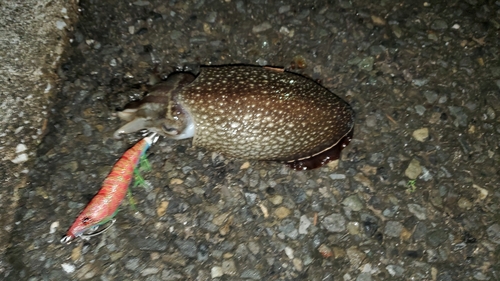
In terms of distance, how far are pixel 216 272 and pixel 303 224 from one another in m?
0.70

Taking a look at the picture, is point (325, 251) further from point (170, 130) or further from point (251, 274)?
point (170, 130)

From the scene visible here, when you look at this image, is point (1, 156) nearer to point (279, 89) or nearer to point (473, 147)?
point (279, 89)

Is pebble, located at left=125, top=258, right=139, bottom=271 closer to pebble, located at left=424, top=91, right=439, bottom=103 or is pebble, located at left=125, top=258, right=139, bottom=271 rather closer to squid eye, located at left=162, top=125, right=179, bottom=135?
squid eye, located at left=162, top=125, right=179, bottom=135

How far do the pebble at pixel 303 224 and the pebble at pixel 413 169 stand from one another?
88 centimetres

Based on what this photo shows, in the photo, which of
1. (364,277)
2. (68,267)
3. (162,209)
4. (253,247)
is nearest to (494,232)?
(364,277)

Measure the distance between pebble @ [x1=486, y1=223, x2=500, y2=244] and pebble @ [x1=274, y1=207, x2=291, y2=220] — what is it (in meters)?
1.50

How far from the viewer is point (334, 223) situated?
9.81 ft

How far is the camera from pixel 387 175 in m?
3.19

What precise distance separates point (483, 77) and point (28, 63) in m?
3.81

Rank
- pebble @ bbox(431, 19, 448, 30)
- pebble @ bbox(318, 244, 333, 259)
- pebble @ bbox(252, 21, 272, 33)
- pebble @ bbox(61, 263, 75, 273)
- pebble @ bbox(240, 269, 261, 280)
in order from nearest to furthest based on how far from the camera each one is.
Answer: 1. pebble @ bbox(61, 263, 75, 273)
2. pebble @ bbox(240, 269, 261, 280)
3. pebble @ bbox(318, 244, 333, 259)
4. pebble @ bbox(252, 21, 272, 33)
5. pebble @ bbox(431, 19, 448, 30)

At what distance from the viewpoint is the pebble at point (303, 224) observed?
2.95 meters

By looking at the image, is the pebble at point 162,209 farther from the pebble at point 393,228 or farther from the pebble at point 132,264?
the pebble at point 393,228

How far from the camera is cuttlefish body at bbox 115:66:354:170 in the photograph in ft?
9.04

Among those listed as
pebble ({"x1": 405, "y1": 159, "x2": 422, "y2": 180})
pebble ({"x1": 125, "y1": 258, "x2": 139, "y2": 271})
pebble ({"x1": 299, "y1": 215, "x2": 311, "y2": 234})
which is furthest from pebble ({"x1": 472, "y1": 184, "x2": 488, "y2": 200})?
pebble ({"x1": 125, "y1": 258, "x2": 139, "y2": 271})
